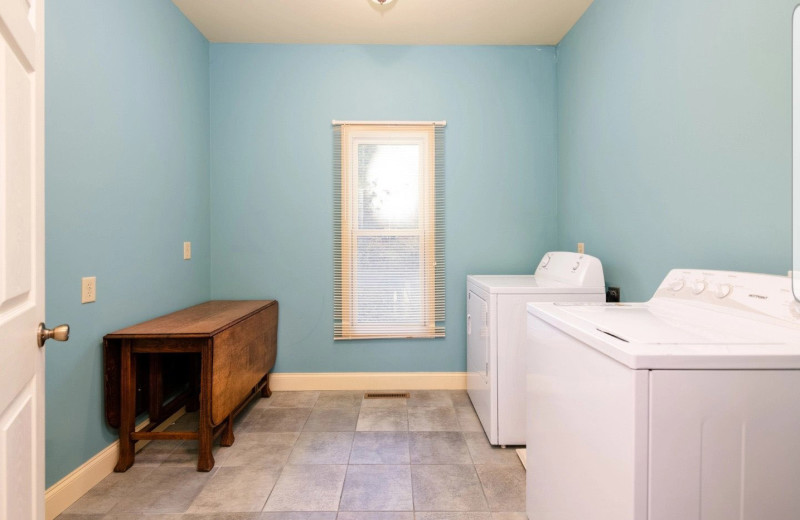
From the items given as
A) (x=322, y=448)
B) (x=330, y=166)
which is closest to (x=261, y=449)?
(x=322, y=448)

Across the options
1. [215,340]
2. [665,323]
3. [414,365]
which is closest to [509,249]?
[414,365]

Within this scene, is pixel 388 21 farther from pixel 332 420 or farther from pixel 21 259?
pixel 332 420

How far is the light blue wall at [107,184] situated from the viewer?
1.62 m

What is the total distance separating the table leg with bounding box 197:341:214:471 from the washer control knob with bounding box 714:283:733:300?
6.70 ft

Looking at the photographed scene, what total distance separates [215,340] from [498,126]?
242 centimetres

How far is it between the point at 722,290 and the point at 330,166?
2453 mm

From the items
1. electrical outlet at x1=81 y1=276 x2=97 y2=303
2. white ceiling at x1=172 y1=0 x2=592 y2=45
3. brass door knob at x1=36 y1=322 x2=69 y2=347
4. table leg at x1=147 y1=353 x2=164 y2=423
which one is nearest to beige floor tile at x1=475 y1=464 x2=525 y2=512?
brass door knob at x1=36 y1=322 x2=69 y2=347

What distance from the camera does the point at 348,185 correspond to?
9.81ft

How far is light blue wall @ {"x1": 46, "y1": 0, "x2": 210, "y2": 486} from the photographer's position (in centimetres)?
162

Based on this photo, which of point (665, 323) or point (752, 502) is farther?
point (665, 323)

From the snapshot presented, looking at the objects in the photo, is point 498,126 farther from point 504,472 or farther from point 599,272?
point 504,472

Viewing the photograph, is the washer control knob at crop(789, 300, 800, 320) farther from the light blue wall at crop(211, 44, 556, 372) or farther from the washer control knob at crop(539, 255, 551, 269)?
the light blue wall at crop(211, 44, 556, 372)

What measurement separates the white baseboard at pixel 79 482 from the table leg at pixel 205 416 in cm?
41

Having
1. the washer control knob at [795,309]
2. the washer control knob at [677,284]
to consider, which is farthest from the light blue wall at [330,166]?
the washer control knob at [795,309]
